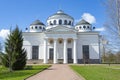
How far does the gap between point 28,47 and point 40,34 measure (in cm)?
555

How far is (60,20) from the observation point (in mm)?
70312

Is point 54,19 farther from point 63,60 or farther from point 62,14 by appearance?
point 63,60

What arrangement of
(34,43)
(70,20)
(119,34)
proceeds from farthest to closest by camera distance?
(70,20), (34,43), (119,34)

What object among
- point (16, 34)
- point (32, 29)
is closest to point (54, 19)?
point (32, 29)

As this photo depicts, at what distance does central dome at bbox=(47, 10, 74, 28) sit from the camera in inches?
2768

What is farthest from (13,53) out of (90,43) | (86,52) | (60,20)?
(60,20)

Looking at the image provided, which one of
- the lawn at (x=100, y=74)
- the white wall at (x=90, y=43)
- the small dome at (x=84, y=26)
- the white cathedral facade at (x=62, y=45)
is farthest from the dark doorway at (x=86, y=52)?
the lawn at (x=100, y=74)

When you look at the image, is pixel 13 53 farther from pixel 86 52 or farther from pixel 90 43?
pixel 90 43

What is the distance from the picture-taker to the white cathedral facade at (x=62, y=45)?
63062 millimetres

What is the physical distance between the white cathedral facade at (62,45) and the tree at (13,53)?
3079cm

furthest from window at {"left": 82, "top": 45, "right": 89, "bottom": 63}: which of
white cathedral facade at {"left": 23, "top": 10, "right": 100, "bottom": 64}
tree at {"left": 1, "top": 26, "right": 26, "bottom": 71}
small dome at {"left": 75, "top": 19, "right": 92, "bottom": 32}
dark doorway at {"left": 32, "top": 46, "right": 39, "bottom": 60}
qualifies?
tree at {"left": 1, "top": 26, "right": 26, "bottom": 71}

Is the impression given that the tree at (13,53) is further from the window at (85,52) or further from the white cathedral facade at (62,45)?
the window at (85,52)

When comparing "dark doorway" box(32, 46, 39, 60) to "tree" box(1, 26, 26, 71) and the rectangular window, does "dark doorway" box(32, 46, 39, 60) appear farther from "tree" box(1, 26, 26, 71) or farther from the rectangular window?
"tree" box(1, 26, 26, 71)

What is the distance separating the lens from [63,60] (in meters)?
64.0
